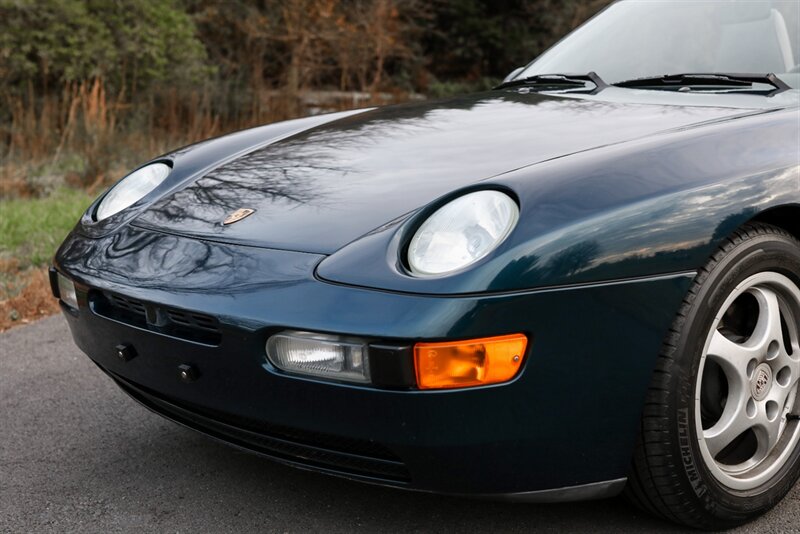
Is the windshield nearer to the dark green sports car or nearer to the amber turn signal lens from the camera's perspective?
the dark green sports car

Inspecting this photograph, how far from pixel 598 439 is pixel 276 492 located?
0.91 meters

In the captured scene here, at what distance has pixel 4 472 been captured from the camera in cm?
246

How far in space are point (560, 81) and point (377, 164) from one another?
3.45 ft

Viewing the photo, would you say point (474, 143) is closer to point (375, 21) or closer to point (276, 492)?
point (276, 492)

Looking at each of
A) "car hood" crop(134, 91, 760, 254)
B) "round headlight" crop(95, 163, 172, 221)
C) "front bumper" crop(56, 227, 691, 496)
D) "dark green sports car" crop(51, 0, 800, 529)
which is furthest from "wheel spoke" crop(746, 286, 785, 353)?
"round headlight" crop(95, 163, 172, 221)

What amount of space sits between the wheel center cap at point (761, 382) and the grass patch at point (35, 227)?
12.6 feet

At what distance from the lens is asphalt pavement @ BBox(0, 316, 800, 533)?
6.98ft

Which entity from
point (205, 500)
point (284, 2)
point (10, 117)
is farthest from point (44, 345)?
point (284, 2)

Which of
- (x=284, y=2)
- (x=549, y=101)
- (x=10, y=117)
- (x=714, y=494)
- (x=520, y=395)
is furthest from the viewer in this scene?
(x=284, y=2)

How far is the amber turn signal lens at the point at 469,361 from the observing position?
1.68 metres

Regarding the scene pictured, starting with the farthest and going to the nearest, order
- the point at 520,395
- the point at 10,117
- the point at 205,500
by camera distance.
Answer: the point at 10,117
the point at 205,500
the point at 520,395

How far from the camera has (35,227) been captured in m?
5.29

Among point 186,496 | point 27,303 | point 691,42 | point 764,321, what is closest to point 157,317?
point 186,496

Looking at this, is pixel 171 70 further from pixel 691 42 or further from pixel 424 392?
pixel 424 392
